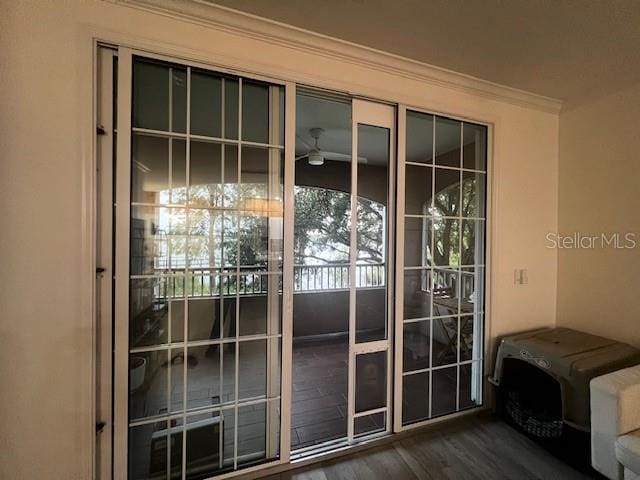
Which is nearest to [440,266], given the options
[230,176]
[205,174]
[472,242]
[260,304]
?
[472,242]

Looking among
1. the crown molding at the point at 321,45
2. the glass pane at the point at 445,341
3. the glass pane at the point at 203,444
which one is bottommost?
the glass pane at the point at 203,444

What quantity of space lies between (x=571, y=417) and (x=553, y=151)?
211 cm

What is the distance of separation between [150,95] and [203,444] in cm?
195

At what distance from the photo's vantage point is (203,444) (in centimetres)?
167

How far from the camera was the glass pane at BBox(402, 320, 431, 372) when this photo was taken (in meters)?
2.13

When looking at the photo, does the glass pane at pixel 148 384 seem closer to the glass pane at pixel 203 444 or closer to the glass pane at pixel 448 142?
the glass pane at pixel 203 444

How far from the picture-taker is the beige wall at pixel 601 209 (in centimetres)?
216

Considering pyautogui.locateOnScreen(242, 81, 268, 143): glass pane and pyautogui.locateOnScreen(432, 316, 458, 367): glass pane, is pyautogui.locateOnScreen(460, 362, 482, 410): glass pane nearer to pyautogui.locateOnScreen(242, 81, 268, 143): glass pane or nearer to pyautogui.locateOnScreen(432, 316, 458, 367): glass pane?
pyautogui.locateOnScreen(432, 316, 458, 367): glass pane

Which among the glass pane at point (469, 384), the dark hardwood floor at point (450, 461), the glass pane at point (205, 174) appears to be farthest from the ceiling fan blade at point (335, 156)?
the dark hardwood floor at point (450, 461)

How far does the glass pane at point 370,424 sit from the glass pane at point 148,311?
1.42 m

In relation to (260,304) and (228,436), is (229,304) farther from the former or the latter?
(228,436)

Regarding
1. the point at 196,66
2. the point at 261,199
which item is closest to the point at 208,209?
the point at 261,199

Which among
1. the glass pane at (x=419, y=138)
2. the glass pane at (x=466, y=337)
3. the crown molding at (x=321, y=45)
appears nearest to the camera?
the crown molding at (x=321, y=45)

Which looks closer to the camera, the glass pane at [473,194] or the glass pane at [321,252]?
the glass pane at [473,194]
